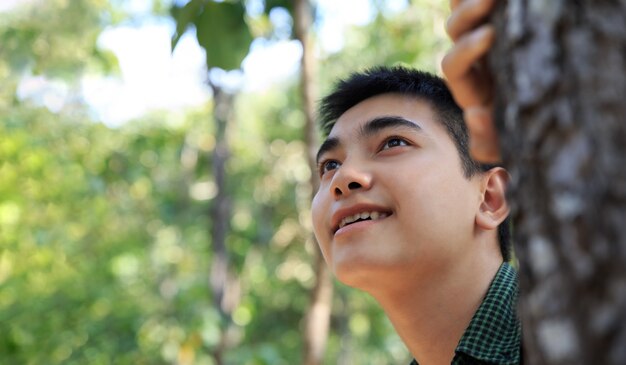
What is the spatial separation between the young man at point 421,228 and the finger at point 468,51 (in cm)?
73

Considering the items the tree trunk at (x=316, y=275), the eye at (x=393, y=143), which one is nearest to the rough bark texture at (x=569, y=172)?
the eye at (x=393, y=143)

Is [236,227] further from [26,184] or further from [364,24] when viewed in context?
[26,184]

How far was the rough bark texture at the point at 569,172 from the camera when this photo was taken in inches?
25.5

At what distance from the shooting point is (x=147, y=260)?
12289mm

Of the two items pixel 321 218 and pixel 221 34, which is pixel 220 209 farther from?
pixel 321 218

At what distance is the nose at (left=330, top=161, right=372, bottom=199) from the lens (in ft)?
5.52

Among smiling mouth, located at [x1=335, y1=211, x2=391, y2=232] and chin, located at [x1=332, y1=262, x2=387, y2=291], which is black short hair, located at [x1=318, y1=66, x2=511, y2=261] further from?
chin, located at [x1=332, y1=262, x2=387, y2=291]

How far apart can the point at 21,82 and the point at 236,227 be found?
205 inches

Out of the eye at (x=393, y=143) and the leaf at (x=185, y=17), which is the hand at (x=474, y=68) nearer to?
the eye at (x=393, y=143)

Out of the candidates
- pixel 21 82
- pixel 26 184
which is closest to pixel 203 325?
pixel 26 184

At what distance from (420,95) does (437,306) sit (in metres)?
0.57

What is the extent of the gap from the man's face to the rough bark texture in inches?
32.8

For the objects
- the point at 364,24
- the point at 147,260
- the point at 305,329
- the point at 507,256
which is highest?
the point at 364,24

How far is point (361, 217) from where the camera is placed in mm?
1681
